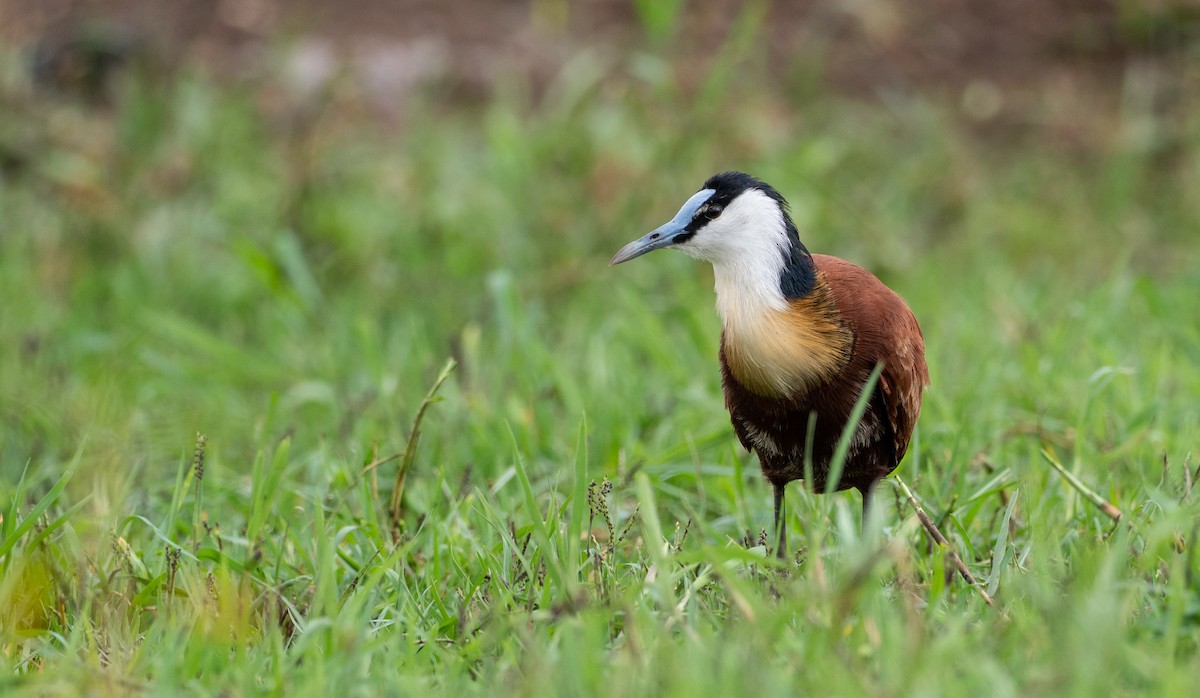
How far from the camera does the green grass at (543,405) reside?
250 centimetres

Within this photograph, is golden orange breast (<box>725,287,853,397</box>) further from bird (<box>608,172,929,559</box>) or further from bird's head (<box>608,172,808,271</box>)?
bird's head (<box>608,172,808,271</box>)

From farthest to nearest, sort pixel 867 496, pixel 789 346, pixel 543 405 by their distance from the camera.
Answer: pixel 543 405
pixel 867 496
pixel 789 346

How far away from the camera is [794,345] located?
3.05 metres

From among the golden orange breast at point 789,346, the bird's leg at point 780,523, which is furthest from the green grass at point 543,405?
the golden orange breast at point 789,346

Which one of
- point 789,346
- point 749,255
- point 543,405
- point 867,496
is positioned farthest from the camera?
point 543,405

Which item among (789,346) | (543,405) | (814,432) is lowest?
(543,405)

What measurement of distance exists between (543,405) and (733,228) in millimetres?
1298

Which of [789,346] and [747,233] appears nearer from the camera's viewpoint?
[789,346]

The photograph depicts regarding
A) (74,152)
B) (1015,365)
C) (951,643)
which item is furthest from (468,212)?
(951,643)

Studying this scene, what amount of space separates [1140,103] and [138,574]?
6.14 meters

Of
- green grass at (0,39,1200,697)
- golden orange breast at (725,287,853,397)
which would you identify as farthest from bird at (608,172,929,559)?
green grass at (0,39,1200,697)

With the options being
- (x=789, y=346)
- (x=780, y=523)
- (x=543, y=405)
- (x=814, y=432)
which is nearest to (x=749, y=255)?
(x=789, y=346)

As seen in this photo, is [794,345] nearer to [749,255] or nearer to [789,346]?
[789,346]

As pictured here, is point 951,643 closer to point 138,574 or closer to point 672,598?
point 672,598
